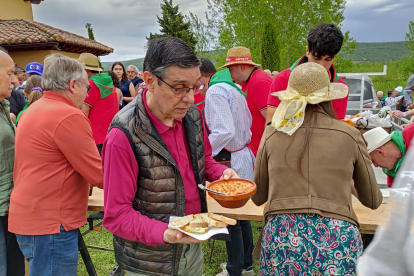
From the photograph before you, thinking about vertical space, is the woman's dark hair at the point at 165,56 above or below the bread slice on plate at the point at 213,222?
above

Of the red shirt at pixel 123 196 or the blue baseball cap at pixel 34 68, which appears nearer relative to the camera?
the red shirt at pixel 123 196

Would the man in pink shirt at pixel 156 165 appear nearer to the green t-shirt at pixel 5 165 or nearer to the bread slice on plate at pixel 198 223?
the bread slice on plate at pixel 198 223

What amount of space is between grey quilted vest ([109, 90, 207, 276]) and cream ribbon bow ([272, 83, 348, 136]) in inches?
20.2

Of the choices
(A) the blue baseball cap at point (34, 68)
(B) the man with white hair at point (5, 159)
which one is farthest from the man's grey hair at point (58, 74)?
(A) the blue baseball cap at point (34, 68)

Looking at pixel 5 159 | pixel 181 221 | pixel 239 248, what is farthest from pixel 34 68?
pixel 181 221

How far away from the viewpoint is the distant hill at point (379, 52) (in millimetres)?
88006

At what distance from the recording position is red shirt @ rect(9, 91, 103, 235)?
189 centimetres

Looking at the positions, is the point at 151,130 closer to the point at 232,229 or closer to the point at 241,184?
the point at 241,184

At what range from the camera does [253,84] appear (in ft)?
10.3

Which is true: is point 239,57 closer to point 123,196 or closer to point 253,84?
point 253,84

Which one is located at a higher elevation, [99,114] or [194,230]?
[99,114]

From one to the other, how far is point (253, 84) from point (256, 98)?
156 millimetres

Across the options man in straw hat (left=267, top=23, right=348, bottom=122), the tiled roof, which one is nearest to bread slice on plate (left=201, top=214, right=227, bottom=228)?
man in straw hat (left=267, top=23, right=348, bottom=122)

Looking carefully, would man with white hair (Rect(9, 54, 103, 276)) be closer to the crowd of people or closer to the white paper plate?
the crowd of people
